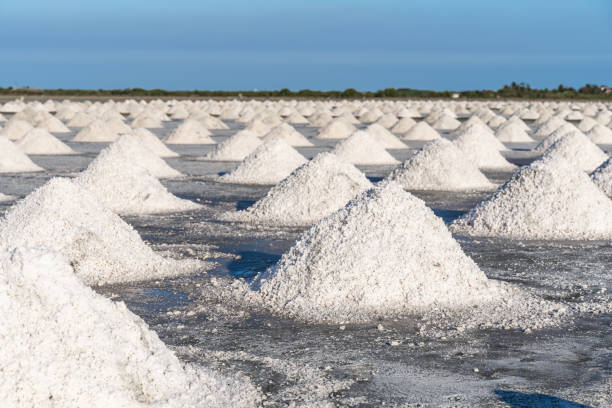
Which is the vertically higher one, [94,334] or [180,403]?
[94,334]

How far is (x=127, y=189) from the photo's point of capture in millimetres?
11602

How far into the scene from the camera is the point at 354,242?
654 centimetres

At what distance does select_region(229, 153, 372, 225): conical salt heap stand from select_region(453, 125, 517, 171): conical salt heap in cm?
691

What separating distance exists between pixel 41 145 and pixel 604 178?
12.2m

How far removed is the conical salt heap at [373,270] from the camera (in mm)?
6184

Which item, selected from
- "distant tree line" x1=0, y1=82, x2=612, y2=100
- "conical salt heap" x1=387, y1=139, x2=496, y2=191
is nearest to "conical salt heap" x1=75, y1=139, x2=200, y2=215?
"conical salt heap" x1=387, y1=139, x2=496, y2=191

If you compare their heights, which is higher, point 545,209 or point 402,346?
point 545,209

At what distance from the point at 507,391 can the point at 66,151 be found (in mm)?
17160

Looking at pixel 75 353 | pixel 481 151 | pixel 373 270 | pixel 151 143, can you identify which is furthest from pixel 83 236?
pixel 151 143

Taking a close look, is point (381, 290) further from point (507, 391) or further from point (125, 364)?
point (125, 364)

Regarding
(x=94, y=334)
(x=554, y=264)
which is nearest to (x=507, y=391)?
(x=94, y=334)

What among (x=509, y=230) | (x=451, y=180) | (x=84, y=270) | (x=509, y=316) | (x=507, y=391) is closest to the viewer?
(x=507, y=391)

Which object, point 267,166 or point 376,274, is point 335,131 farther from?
point 376,274

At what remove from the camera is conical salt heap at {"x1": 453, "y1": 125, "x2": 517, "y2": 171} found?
18.0m
